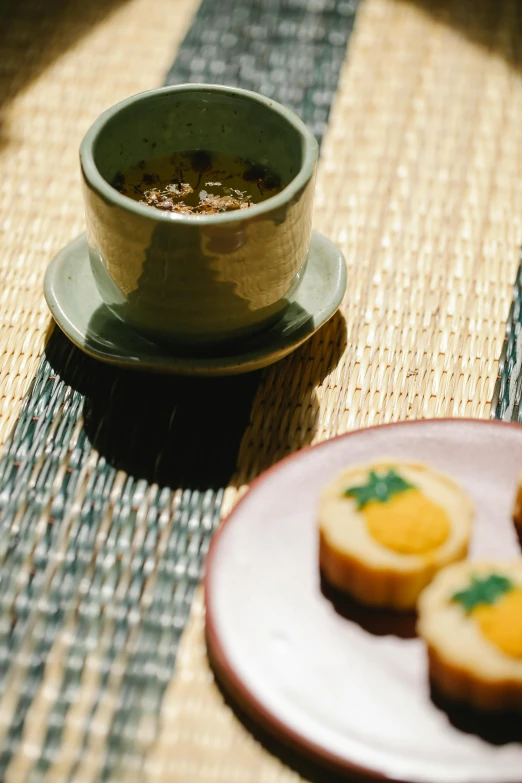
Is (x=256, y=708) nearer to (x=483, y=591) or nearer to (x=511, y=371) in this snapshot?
(x=483, y=591)

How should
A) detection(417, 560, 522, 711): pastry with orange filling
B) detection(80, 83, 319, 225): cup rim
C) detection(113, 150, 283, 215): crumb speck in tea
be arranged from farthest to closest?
detection(113, 150, 283, 215): crumb speck in tea → detection(80, 83, 319, 225): cup rim → detection(417, 560, 522, 711): pastry with orange filling

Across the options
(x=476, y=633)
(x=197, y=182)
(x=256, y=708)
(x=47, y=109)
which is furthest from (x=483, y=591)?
(x=47, y=109)

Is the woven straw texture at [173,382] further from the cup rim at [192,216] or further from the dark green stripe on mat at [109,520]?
the cup rim at [192,216]

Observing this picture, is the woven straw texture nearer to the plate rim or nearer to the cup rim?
the plate rim

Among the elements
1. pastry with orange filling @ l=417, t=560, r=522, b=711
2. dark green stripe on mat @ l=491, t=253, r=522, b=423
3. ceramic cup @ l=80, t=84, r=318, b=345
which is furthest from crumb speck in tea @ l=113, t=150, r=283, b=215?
pastry with orange filling @ l=417, t=560, r=522, b=711

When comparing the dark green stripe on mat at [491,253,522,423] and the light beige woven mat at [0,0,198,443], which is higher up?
the dark green stripe on mat at [491,253,522,423]

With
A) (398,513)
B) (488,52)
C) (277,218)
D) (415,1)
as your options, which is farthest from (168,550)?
(415,1)

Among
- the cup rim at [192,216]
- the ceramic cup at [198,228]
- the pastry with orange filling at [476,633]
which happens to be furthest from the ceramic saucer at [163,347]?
the pastry with orange filling at [476,633]
